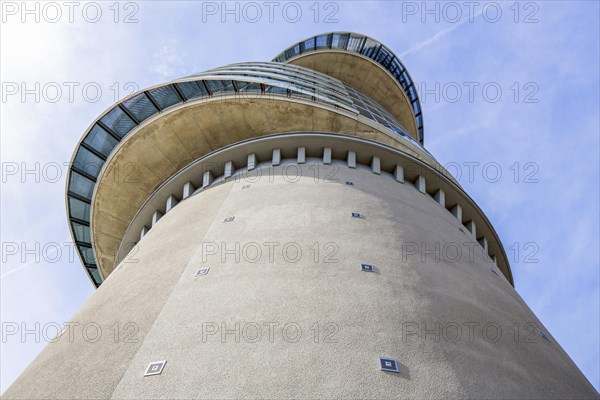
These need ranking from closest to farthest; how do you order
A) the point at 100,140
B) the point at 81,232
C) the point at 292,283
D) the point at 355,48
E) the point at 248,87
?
the point at 292,283 → the point at 248,87 → the point at 100,140 → the point at 81,232 → the point at 355,48

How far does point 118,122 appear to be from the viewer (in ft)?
59.4

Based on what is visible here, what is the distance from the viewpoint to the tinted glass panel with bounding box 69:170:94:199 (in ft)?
62.8

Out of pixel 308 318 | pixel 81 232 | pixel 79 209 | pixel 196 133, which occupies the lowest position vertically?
pixel 308 318

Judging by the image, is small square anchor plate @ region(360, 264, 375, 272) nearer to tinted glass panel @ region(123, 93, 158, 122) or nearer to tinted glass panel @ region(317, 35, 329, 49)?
tinted glass panel @ region(123, 93, 158, 122)

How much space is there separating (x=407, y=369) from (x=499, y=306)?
3.37 m

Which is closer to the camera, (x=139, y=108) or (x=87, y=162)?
(x=139, y=108)

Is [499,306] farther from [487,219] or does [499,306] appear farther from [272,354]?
[487,219]

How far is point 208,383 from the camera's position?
6.37m

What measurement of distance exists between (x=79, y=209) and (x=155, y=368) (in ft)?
48.4

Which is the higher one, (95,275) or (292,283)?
(95,275)

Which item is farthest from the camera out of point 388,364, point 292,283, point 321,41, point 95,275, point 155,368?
point 321,41

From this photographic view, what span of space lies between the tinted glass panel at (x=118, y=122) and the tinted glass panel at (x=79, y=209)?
3.35 m

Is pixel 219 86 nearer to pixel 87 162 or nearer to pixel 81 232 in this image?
pixel 87 162

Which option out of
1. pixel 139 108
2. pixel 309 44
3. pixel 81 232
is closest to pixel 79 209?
pixel 81 232
